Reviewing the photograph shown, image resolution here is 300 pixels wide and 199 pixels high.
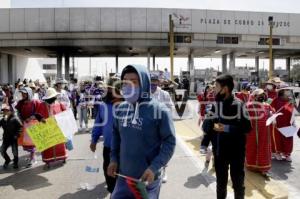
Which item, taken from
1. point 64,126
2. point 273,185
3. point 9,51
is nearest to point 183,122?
point 64,126

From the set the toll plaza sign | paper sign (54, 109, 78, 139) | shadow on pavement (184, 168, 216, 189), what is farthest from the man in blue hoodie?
the toll plaza sign

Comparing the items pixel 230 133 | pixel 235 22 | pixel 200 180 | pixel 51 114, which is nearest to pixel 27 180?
pixel 51 114

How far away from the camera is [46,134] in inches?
313

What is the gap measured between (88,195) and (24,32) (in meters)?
30.9

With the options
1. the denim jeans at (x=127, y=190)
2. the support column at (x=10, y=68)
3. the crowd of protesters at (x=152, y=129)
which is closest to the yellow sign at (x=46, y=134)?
the crowd of protesters at (x=152, y=129)

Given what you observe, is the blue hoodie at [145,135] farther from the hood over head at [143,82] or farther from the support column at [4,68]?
the support column at [4,68]

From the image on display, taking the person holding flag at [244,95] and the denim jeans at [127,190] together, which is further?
the person holding flag at [244,95]

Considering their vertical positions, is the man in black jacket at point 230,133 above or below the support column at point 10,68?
below

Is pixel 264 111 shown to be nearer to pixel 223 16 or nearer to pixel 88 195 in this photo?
pixel 88 195

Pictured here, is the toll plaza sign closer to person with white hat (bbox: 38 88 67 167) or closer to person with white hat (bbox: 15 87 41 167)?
person with white hat (bbox: 38 88 67 167)

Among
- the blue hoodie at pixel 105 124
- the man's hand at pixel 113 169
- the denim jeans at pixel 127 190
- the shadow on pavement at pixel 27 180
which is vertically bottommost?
the shadow on pavement at pixel 27 180

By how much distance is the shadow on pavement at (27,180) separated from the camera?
6.85 meters

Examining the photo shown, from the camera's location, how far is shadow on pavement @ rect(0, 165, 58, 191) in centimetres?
685

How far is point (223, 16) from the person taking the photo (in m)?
35.9
